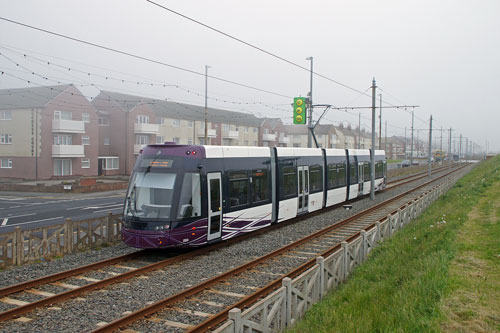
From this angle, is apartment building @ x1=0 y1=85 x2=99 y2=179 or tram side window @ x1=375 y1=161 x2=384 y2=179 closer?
tram side window @ x1=375 y1=161 x2=384 y2=179

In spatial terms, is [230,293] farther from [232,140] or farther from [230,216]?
[232,140]

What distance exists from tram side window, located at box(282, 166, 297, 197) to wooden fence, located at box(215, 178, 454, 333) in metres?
4.62

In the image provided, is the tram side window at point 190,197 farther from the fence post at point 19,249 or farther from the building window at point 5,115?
the building window at point 5,115

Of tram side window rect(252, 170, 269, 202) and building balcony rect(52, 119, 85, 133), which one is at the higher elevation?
building balcony rect(52, 119, 85, 133)

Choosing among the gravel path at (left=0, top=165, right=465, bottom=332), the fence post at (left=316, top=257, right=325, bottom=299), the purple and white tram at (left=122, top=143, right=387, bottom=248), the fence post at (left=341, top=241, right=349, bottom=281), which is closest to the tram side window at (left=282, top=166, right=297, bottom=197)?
the purple and white tram at (left=122, top=143, right=387, bottom=248)

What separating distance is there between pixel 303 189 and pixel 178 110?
147 ft

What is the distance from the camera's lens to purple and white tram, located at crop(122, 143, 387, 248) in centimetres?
1120

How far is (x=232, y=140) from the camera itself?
68312 millimetres

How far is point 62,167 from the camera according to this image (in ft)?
148

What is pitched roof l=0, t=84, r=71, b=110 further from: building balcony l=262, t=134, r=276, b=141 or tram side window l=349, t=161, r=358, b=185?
building balcony l=262, t=134, r=276, b=141

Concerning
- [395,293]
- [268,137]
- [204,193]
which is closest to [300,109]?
[204,193]

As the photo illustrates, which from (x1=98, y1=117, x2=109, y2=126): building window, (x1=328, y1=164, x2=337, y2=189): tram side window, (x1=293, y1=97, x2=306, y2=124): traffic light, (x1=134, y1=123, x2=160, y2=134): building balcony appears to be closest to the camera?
(x1=328, y1=164, x2=337, y2=189): tram side window

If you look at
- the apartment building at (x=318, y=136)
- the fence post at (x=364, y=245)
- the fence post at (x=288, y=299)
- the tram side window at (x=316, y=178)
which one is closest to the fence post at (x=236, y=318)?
the fence post at (x=288, y=299)

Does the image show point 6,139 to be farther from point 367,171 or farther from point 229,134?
point 367,171
